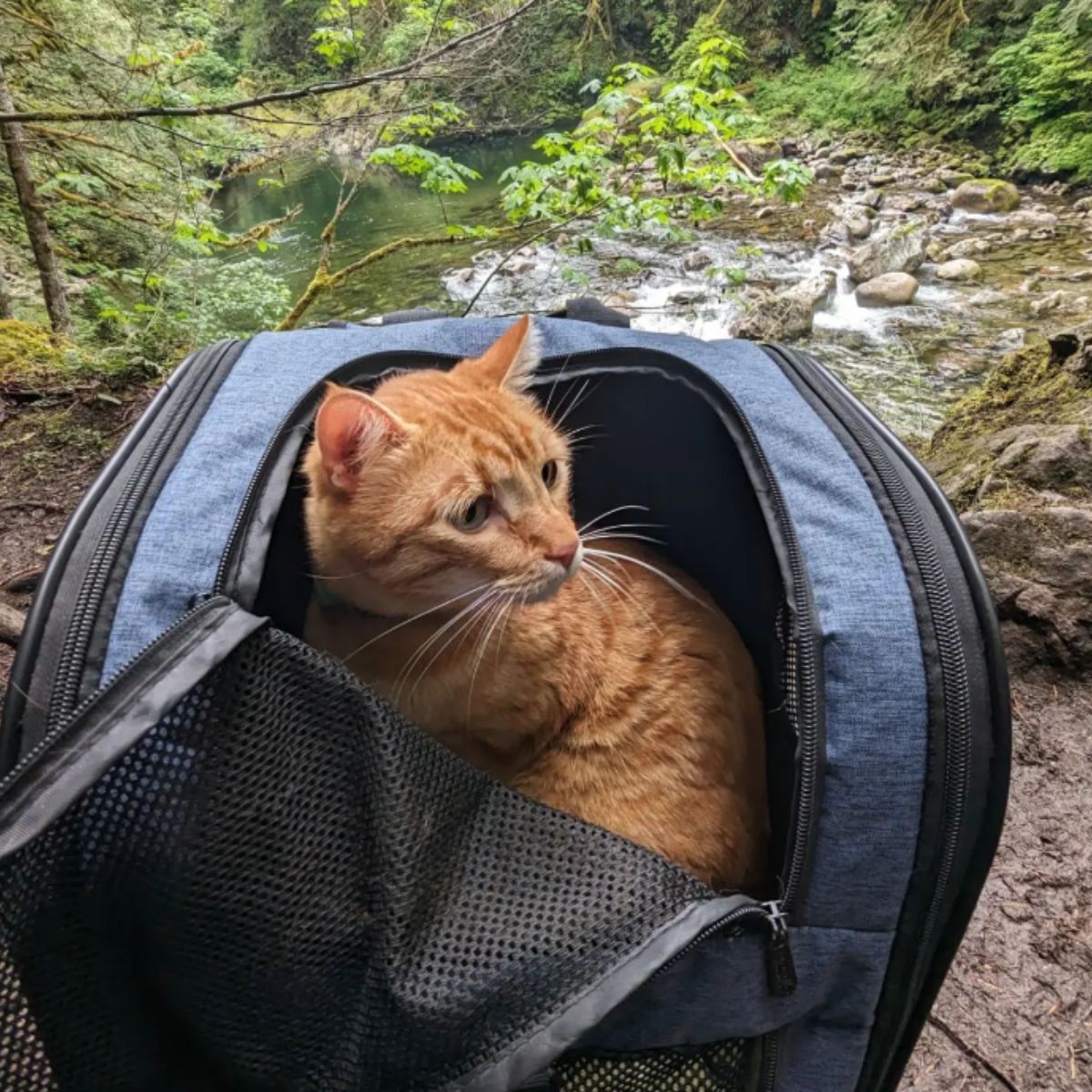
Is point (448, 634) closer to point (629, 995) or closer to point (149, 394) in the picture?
point (629, 995)

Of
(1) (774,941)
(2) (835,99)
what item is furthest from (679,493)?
(2) (835,99)

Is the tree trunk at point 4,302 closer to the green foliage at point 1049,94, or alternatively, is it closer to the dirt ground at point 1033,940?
the dirt ground at point 1033,940

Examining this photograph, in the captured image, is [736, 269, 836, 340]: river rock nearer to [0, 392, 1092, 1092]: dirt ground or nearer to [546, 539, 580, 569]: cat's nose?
[0, 392, 1092, 1092]: dirt ground

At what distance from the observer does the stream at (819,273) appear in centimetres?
563

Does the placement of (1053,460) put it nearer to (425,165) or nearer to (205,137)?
(425,165)

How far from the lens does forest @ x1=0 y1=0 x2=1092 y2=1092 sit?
6.16 ft

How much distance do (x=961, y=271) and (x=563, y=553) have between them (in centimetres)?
736

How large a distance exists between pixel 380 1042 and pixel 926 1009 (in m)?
0.75

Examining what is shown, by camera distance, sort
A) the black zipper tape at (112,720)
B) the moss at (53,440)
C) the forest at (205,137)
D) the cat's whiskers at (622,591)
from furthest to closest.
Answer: the forest at (205,137)
the moss at (53,440)
the cat's whiskers at (622,591)
the black zipper tape at (112,720)

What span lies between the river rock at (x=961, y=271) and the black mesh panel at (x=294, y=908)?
7.59m

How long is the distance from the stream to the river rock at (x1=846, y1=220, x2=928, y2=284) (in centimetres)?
14

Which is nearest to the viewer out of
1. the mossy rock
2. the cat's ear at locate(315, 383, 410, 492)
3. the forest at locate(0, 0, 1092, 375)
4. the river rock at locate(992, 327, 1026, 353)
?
the cat's ear at locate(315, 383, 410, 492)

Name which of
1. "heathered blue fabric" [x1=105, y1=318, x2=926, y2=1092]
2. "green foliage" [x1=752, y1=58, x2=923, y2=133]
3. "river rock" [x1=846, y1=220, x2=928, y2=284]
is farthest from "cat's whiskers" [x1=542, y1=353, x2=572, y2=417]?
"green foliage" [x1=752, y1=58, x2=923, y2=133]

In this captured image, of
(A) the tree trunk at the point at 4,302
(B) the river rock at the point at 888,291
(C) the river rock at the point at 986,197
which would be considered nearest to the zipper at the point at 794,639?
(A) the tree trunk at the point at 4,302
